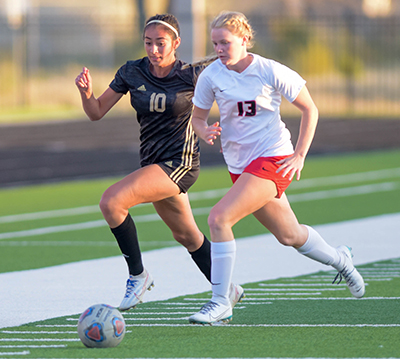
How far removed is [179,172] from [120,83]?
0.78 metres

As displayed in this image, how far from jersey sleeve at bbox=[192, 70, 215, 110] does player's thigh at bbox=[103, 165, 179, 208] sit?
24.8 inches

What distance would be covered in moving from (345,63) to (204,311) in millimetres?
35601

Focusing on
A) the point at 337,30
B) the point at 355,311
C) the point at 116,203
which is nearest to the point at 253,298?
the point at 355,311

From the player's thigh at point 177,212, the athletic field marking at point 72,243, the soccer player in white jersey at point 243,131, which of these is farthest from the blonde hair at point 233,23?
the athletic field marking at point 72,243

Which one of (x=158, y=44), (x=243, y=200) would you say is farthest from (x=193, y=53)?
(x=243, y=200)

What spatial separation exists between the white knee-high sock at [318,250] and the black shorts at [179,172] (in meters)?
0.91

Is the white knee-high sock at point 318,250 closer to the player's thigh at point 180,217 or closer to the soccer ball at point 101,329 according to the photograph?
the player's thigh at point 180,217

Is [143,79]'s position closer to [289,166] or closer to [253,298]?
[289,166]

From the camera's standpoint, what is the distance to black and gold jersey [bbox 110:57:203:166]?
21.8 ft

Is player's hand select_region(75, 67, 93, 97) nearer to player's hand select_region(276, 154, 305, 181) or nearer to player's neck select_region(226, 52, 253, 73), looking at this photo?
player's neck select_region(226, 52, 253, 73)

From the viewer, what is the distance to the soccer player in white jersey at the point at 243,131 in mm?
6055

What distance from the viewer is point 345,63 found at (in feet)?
133

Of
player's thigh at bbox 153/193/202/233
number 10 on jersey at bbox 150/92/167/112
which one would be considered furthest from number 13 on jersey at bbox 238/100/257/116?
player's thigh at bbox 153/193/202/233

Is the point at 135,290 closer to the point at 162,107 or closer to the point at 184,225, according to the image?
the point at 184,225
